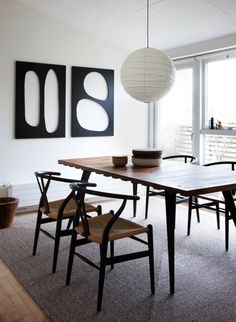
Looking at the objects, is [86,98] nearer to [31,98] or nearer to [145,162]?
[31,98]

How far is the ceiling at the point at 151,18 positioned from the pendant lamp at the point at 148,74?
1032mm

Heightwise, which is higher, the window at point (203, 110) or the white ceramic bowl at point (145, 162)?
the window at point (203, 110)

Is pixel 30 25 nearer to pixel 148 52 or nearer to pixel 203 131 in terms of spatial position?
pixel 148 52

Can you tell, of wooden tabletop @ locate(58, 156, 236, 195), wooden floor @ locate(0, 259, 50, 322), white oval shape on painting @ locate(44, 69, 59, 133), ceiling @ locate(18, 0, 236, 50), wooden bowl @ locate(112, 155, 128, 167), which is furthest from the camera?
white oval shape on painting @ locate(44, 69, 59, 133)

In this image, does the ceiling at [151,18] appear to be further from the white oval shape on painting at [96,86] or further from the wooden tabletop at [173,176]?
the wooden tabletop at [173,176]

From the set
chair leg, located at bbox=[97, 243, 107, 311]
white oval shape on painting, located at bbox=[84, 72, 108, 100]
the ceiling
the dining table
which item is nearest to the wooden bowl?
the dining table

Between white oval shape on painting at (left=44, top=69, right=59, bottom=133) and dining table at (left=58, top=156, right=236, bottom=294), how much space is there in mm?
1299

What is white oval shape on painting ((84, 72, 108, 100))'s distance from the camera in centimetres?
511

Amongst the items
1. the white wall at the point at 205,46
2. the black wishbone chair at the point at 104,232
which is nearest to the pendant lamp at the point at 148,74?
the black wishbone chair at the point at 104,232

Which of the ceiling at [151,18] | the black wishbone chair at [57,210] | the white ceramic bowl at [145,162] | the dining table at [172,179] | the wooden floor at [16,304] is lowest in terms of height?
the wooden floor at [16,304]

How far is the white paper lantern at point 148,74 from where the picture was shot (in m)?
3.04

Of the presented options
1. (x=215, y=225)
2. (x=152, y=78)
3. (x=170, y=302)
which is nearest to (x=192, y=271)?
(x=170, y=302)

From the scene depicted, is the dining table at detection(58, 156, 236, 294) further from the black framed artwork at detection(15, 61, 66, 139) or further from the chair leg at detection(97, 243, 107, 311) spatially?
the black framed artwork at detection(15, 61, 66, 139)

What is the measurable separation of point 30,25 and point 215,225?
3282 mm
